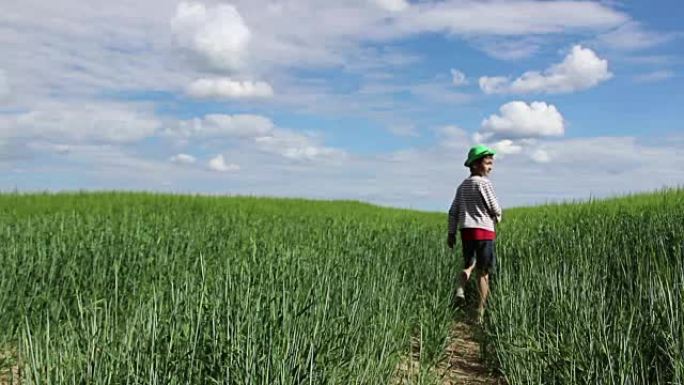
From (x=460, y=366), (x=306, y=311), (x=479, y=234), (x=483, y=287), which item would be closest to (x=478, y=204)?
(x=479, y=234)

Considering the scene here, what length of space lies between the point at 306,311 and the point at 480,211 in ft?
12.8

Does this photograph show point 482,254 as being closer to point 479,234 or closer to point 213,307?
point 479,234

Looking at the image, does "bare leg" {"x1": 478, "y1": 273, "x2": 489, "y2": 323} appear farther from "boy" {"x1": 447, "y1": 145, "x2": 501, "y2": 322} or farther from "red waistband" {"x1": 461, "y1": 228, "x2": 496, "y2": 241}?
"red waistband" {"x1": 461, "y1": 228, "x2": 496, "y2": 241}

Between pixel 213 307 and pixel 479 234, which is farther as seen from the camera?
pixel 479 234

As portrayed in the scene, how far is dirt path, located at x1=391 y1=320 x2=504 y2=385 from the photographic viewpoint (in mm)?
4910

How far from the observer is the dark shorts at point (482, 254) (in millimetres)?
7355

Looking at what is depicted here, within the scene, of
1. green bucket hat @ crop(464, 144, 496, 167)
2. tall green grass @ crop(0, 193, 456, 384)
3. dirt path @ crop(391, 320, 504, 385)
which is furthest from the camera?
green bucket hat @ crop(464, 144, 496, 167)

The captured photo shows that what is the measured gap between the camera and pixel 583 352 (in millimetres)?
4219

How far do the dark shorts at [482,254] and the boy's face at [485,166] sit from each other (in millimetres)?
739

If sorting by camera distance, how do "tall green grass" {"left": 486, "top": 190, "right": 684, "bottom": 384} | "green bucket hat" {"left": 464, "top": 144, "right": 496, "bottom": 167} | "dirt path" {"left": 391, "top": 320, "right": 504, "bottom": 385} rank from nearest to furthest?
"tall green grass" {"left": 486, "top": 190, "right": 684, "bottom": 384}
"dirt path" {"left": 391, "top": 320, "right": 504, "bottom": 385}
"green bucket hat" {"left": 464, "top": 144, "right": 496, "bottom": 167}

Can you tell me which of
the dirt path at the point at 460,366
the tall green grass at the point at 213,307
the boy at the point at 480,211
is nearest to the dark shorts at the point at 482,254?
the boy at the point at 480,211

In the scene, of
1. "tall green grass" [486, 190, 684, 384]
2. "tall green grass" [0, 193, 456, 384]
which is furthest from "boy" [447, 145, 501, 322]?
"tall green grass" [486, 190, 684, 384]

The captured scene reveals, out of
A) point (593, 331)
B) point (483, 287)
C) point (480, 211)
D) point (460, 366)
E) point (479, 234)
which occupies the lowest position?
point (460, 366)

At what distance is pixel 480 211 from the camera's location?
7.35 m
